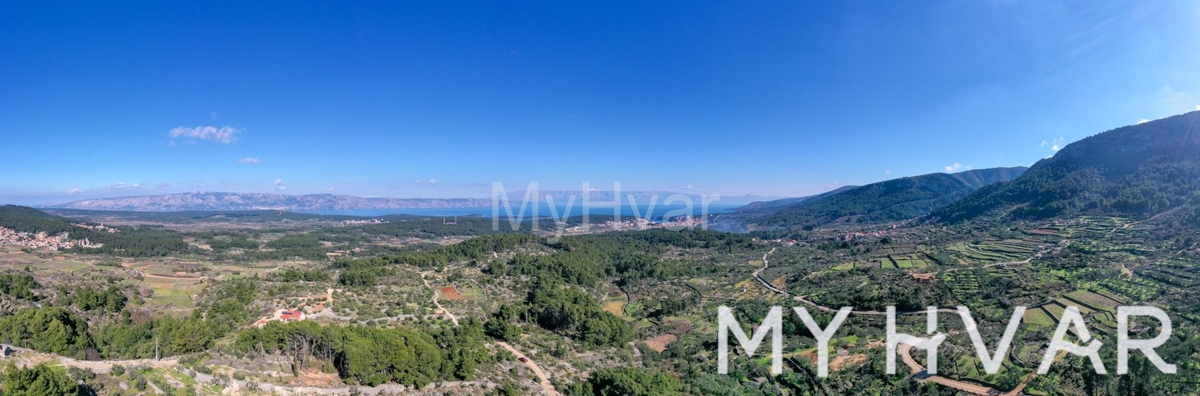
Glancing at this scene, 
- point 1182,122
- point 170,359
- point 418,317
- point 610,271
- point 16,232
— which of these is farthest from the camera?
point 1182,122

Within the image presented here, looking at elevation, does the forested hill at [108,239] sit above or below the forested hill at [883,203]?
below

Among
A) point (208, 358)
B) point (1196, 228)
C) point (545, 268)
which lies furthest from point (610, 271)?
point (1196, 228)

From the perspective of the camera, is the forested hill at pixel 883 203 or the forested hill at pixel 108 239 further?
the forested hill at pixel 883 203

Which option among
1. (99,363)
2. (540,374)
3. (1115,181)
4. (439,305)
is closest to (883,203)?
(1115,181)

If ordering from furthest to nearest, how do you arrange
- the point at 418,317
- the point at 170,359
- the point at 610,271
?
the point at 610,271 → the point at 418,317 → the point at 170,359

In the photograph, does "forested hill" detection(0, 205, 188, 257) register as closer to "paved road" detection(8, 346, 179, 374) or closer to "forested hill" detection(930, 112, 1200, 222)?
"paved road" detection(8, 346, 179, 374)

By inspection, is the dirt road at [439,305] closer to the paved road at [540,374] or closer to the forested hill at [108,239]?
the paved road at [540,374]

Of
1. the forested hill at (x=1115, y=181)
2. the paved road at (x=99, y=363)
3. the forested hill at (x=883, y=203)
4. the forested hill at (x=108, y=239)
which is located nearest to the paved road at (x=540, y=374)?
the paved road at (x=99, y=363)

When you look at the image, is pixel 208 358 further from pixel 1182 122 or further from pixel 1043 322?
pixel 1182 122
